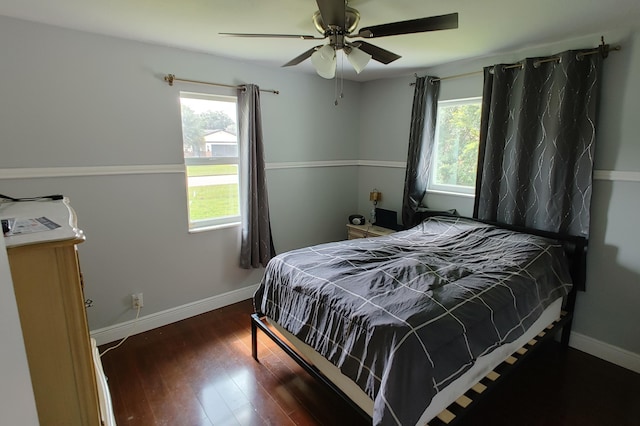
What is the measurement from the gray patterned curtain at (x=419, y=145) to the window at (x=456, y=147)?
0.38 feet

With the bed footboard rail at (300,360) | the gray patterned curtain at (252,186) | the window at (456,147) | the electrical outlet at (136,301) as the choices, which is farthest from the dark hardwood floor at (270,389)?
the window at (456,147)

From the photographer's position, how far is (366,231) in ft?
12.5

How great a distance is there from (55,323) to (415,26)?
1.88m

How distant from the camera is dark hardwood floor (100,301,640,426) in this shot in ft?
6.44

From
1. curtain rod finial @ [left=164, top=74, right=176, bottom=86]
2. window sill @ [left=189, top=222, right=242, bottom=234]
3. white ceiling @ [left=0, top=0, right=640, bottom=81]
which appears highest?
white ceiling @ [left=0, top=0, right=640, bottom=81]

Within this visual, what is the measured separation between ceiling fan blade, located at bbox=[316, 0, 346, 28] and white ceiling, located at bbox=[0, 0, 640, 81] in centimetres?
28

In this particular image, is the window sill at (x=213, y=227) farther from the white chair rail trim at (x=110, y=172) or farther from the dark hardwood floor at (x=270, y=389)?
the dark hardwood floor at (x=270, y=389)

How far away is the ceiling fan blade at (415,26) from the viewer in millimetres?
1554

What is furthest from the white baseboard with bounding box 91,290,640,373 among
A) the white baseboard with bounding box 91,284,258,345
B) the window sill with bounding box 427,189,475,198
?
the window sill with bounding box 427,189,475,198

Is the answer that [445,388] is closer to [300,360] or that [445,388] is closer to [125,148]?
[300,360]

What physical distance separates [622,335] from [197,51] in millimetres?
3989

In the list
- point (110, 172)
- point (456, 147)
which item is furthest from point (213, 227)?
point (456, 147)

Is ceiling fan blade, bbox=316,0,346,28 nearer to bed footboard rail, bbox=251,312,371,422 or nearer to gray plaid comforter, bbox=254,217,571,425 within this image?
gray plaid comforter, bbox=254,217,571,425

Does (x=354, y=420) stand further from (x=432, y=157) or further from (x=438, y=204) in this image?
(x=432, y=157)
